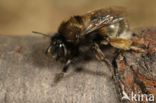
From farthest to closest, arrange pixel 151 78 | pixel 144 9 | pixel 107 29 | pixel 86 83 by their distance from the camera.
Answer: pixel 144 9 < pixel 107 29 < pixel 86 83 < pixel 151 78

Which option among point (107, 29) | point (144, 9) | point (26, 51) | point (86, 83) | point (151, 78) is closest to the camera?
point (151, 78)

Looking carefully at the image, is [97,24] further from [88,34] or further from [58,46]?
[58,46]

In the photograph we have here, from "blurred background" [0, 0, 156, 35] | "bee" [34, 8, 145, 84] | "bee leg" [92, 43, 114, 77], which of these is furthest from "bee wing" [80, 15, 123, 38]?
"blurred background" [0, 0, 156, 35]

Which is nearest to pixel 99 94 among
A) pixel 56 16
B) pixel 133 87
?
pixel 133 87

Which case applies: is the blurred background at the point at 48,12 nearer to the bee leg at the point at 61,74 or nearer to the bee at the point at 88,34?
the bee at the point at 88,34

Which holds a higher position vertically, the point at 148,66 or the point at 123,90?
the point at 148,66

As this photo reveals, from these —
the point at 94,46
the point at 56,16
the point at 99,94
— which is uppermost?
the point at 94,46

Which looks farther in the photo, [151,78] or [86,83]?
[86,83]

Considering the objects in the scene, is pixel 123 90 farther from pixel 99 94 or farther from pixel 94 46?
pixel 94 46

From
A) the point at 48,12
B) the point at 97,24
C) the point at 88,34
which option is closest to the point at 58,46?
the point at 88,34
